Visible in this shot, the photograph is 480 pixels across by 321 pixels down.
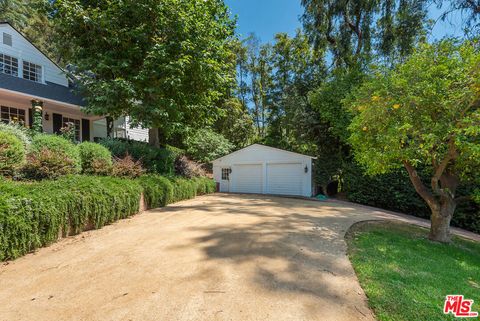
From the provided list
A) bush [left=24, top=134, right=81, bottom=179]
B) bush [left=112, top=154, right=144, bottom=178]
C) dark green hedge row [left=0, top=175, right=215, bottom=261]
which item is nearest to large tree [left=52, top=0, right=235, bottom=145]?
bush [left=112, top=154, right=144, bottom=178]

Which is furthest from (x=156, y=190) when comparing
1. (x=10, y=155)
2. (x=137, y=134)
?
(x=137, y=134)

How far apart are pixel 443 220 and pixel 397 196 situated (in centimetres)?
488

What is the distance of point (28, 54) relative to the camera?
1173 centimetres

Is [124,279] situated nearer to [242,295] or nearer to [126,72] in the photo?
[242,295]

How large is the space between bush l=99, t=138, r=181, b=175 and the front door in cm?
537

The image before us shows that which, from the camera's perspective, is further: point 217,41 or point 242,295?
point 217,41

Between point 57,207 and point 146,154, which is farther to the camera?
point 146,154

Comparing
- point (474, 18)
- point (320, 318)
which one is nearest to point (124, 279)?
point (320, 318)

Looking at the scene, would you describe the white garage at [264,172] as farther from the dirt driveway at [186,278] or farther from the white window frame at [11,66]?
the white window frame at [11,66]

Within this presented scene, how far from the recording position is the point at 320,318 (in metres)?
2.39

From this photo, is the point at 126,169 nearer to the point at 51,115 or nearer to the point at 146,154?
the point at 146,154

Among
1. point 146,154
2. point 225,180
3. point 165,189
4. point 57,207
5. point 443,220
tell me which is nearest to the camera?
point 57,207

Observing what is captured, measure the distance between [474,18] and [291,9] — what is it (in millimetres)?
11663

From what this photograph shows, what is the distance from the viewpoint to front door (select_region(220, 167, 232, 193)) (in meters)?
16.2
